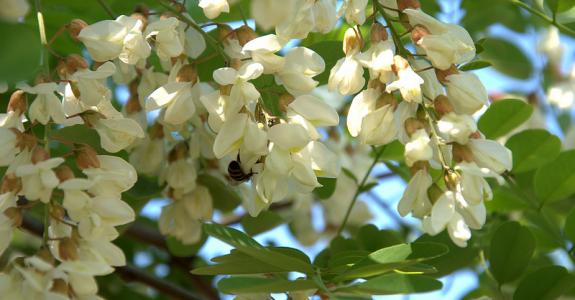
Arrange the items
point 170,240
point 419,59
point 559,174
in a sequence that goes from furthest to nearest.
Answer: point 170,240 → point 559,174 → point 419,59

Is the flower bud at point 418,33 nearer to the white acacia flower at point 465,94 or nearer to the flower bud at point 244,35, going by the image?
the white acacia flower at point 465,94

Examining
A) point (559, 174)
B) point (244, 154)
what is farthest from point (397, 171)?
point (244, 154)

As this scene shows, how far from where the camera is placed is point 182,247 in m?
1.57

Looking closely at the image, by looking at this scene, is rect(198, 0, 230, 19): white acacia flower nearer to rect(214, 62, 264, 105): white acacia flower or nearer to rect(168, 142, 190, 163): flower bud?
rect(214, 62, 264, 105): white acacia flower

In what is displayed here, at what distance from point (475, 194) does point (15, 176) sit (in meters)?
0.45

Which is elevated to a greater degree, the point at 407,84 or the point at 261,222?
the point at 407,84

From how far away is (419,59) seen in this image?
108cm

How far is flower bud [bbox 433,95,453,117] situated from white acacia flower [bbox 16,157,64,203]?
378mm

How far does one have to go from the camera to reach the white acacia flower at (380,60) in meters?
0.96

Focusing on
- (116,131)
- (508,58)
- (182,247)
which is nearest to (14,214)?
(116,131)

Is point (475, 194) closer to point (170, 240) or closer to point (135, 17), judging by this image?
point (135, 17)

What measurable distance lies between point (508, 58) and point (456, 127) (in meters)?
1.30

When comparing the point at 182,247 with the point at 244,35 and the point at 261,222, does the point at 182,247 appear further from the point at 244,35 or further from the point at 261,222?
Answer: the point at 244,35

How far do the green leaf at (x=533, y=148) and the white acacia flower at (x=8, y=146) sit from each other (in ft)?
2.52
